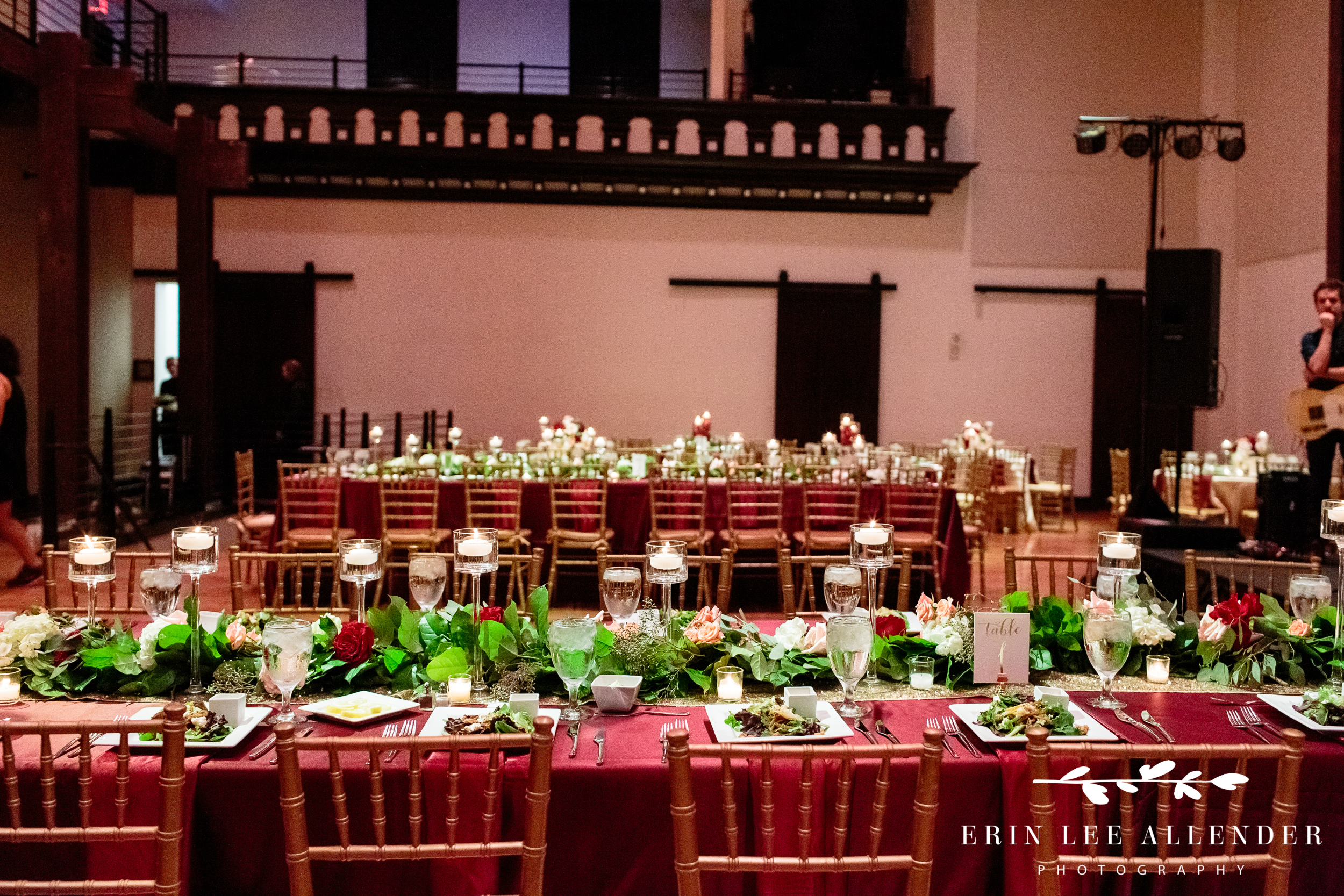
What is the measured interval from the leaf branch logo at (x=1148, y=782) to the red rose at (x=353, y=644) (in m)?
1.39

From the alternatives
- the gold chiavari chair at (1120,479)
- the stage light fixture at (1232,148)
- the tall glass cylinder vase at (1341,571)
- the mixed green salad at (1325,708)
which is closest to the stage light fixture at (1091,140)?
the stage light fixture at (1232,148)

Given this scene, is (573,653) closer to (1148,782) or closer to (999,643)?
(999,643)

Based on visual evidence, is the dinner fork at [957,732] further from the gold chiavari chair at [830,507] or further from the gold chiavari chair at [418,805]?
the gold chiavari chair at [830,507]

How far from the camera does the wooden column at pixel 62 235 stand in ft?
24.7

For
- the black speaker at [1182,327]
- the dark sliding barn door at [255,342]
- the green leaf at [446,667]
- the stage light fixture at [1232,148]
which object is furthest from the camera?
the dark sliding barn door at [255,342]

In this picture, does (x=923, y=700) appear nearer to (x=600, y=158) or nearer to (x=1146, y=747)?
(x=1146, y=747)

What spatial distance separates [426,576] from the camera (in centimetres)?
234

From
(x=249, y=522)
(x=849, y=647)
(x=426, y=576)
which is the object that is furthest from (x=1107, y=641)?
(x=249, y=522)

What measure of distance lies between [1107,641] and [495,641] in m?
1.24

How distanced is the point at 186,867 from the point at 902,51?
12.2 meters

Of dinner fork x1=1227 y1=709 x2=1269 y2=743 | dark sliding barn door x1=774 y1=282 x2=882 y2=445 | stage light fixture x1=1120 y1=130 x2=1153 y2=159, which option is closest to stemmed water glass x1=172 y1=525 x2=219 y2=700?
dinner fork x1=1227 y1=709 x2=1269 y2=743

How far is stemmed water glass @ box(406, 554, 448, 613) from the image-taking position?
2.34m

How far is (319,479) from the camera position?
6320 millimetres

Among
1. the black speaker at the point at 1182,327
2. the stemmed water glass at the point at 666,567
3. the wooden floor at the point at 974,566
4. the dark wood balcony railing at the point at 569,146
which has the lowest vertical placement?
Answer: the wooden floor at the point at 974,566
